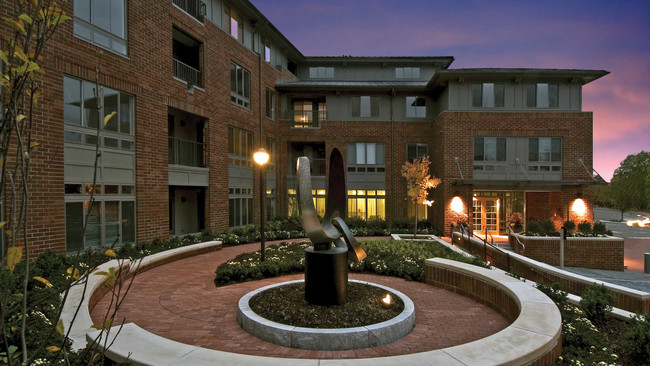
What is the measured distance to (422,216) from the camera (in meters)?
25.3

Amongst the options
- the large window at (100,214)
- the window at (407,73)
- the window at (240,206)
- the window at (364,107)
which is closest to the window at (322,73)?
the window at (364,107)

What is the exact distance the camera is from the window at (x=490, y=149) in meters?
21.7

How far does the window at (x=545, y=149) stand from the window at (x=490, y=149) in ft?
5.53

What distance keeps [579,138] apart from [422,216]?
416 inches

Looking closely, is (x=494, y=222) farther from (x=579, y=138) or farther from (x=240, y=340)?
(x=240, y=340)

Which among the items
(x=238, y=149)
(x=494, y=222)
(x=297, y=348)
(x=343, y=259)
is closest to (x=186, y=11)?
(x=238, y=149)

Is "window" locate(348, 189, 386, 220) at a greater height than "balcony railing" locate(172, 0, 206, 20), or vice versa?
"balcony railing" locate(172, 0, 206, 20)

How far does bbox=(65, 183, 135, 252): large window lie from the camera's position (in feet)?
37.6

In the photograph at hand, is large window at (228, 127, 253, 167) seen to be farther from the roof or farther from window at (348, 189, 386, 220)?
the roof

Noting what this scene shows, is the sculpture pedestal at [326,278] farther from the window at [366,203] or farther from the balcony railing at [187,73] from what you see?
the window at [366,203]

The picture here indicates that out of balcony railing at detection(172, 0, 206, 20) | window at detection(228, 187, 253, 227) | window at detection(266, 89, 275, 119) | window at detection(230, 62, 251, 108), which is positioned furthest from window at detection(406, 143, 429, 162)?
balcony railing at detection(172, 0, 206, 20)

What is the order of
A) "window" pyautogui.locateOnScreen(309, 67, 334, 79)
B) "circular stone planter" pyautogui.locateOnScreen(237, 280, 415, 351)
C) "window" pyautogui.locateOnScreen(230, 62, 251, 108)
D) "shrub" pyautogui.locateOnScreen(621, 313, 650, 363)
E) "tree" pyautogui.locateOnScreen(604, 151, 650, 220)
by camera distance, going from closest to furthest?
"shrub" pyautogui.locateOnScreen(621, 313, 650, 363), "circular stone planter" pyautogui.locateOnScreen(237, 280, 415, 351), "window" pyautogui.locateOnScreen(230, 62, 251, 108), "window" pyautogui.locateOnScreen(309, 67, 334, 79), "tree" pyautogui.locateOnScreen(604, 151, 650, 220)

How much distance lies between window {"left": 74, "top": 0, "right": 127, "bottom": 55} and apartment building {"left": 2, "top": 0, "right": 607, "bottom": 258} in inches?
1.8

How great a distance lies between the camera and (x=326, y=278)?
262 inches
